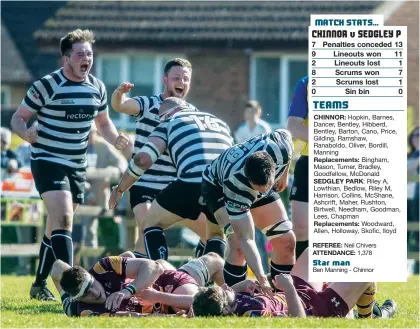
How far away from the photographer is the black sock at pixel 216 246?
38.8 feet

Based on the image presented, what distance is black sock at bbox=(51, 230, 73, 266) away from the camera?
484 inches

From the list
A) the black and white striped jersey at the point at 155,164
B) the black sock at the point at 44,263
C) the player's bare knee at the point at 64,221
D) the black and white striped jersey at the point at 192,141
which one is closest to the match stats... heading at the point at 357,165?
the black and white striped jersey at the point at 192,141

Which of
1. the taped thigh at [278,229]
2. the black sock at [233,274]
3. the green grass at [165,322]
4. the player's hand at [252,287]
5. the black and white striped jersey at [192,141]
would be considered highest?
the black and white striped jersey at [192,141]

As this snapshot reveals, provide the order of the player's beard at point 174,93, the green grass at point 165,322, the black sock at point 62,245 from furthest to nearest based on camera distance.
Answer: the player's beard at point 174,93, the black sock at point 62,245, the green grass at point 165,322

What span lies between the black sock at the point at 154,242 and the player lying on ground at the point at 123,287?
982 millimetres

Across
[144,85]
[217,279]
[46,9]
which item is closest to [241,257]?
[217,279]

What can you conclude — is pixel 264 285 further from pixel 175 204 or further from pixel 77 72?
pixel 77 72

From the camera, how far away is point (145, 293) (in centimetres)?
1049

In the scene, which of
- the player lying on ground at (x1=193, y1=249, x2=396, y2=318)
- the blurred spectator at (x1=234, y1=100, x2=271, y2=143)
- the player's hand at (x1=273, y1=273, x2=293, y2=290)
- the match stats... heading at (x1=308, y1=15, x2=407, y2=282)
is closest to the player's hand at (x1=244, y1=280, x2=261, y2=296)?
the player lying on ground at (x1=193, y1=249, x2=396, y2=318)

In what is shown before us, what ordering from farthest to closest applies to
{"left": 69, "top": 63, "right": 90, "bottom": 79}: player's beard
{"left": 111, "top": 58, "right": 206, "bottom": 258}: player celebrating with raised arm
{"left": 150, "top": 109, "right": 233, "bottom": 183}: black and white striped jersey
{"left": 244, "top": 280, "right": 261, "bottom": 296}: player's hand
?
{"left": 111, "top": 58, "right": 206, "bottom": 258}: player celebrating with raised arm → {"left": 69, "top": 63, "right": 90, "bottom": 79}: player's beard → {"left": 150, "top": 109, "right": 233, "bottom": 183}: black and white striped jersey → {"left": 244, "top": 280, "right": 261, "bottom": 296}: player's hand

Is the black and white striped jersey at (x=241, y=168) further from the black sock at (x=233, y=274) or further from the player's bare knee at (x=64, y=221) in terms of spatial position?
the player's bare knee at (x=64, y=221)

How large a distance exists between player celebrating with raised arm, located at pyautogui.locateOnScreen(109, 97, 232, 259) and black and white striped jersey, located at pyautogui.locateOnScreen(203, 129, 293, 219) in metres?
0.54

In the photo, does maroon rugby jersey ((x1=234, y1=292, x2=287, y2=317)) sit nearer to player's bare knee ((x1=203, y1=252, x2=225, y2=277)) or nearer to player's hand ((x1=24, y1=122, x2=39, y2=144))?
player's bare knee ((x1=203, y1=252, x2=225, y2=277))

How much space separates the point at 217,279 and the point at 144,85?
1926cm
